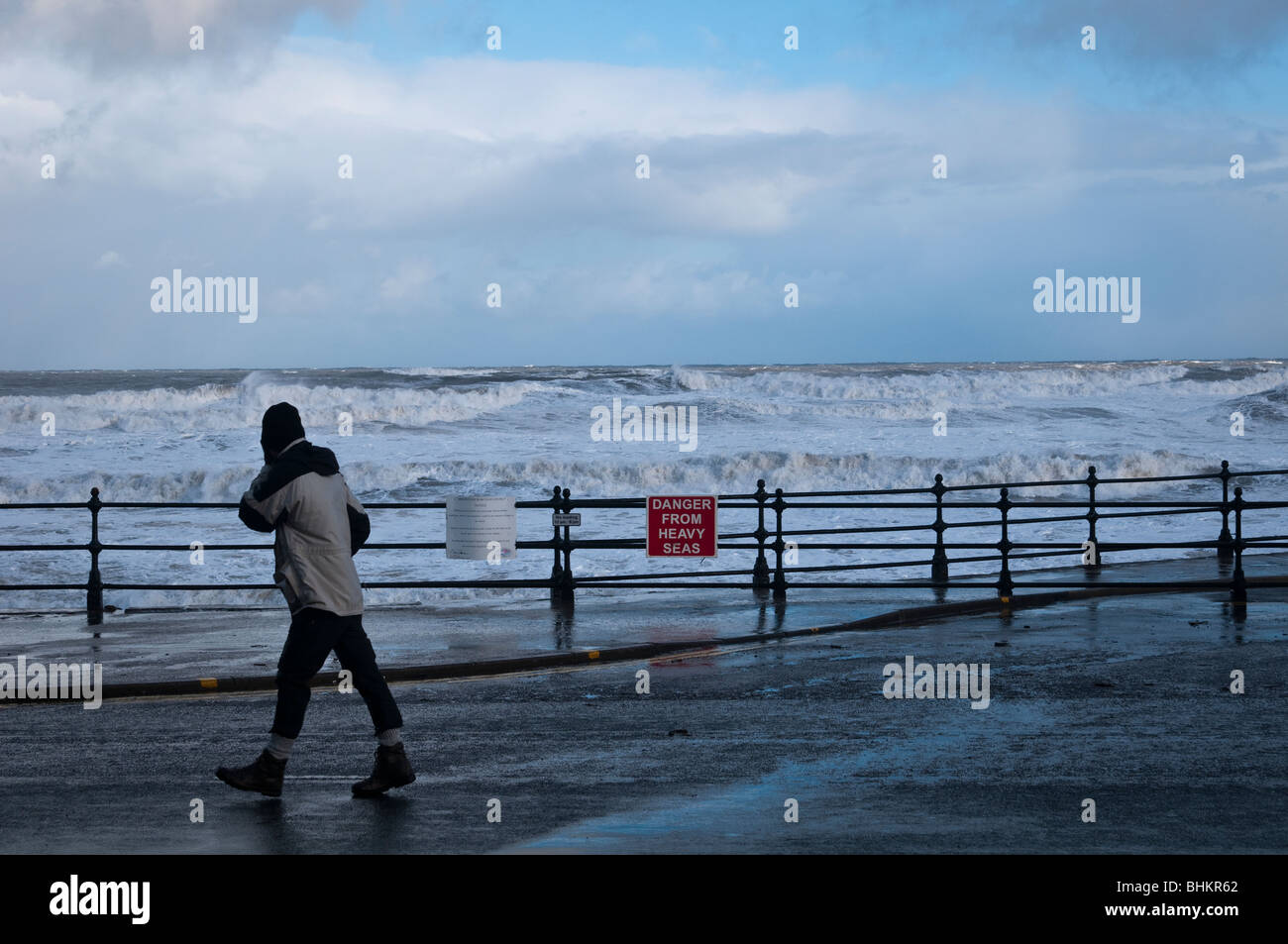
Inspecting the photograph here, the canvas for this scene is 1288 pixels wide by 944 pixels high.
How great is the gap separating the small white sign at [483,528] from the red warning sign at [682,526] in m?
1.66

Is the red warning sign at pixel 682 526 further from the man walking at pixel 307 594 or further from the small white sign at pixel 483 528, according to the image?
the man walking at pixel 307 594

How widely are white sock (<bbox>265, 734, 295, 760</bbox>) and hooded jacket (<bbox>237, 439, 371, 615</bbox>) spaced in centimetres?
67

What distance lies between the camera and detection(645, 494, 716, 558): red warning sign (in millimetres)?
17422

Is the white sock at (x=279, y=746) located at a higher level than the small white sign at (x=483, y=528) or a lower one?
lower

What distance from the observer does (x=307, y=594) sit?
26.1 feet

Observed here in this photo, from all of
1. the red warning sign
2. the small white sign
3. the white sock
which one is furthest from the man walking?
the red warning sign

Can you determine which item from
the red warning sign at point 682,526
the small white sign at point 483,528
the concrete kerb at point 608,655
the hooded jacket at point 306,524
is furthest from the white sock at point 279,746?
Result: the red warning sign at point 682,526

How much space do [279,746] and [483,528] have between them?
29.5 ft

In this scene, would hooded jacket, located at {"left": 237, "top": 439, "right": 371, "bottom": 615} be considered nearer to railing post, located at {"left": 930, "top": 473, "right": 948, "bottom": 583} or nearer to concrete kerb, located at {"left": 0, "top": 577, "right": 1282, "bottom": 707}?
concrete kerb, located at {"left": 0, "top": 577, "right": 1282, "bottom": 707}

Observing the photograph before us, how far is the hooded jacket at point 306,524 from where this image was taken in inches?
312

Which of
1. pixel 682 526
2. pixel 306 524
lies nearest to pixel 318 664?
pixel 306 524

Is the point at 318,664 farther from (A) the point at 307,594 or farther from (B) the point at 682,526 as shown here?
A: (B) the point at 682,526
